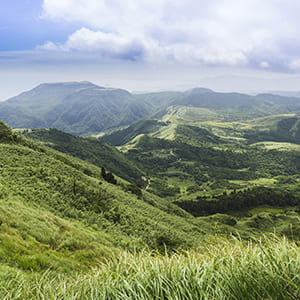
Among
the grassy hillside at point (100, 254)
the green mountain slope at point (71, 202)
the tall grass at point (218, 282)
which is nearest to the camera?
the tall grass at point (218, 282)

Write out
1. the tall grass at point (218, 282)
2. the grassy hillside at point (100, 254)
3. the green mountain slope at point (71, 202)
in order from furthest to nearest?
the green mountain slope at point (71, 202) < the grassy hillside at point (100, 254) < the tall grass at point (218, 282)

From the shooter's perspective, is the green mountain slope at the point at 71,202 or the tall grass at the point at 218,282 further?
the green mountain slope at the point at 71,202

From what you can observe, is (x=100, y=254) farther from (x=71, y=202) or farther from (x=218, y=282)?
(x=218, y=282)

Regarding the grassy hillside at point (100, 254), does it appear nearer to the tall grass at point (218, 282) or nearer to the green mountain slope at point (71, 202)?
the tall grass at point (218, 282)

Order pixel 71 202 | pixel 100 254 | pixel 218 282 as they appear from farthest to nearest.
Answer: pixel 71 202 < pixel 100 254 < pixel 218 282

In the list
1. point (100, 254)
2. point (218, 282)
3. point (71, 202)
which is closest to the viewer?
point (218, 282)

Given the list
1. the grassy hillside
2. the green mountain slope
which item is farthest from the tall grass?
the green mountain slope

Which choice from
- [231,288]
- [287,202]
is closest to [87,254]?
[231,288]

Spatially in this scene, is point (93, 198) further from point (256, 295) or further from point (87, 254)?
point (256, 295)

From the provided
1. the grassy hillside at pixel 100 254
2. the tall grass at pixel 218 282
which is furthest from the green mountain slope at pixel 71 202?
the tall grass at pixel 218 282

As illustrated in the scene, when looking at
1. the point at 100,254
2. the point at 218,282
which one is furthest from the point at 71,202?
the point at 218,282

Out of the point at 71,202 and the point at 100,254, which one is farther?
the point at 71,202

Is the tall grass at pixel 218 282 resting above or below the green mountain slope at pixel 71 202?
above

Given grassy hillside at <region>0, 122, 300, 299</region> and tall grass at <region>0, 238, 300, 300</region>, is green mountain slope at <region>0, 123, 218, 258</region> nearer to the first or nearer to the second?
grassy hillside at <region>0, 122, 300, 299</region>
